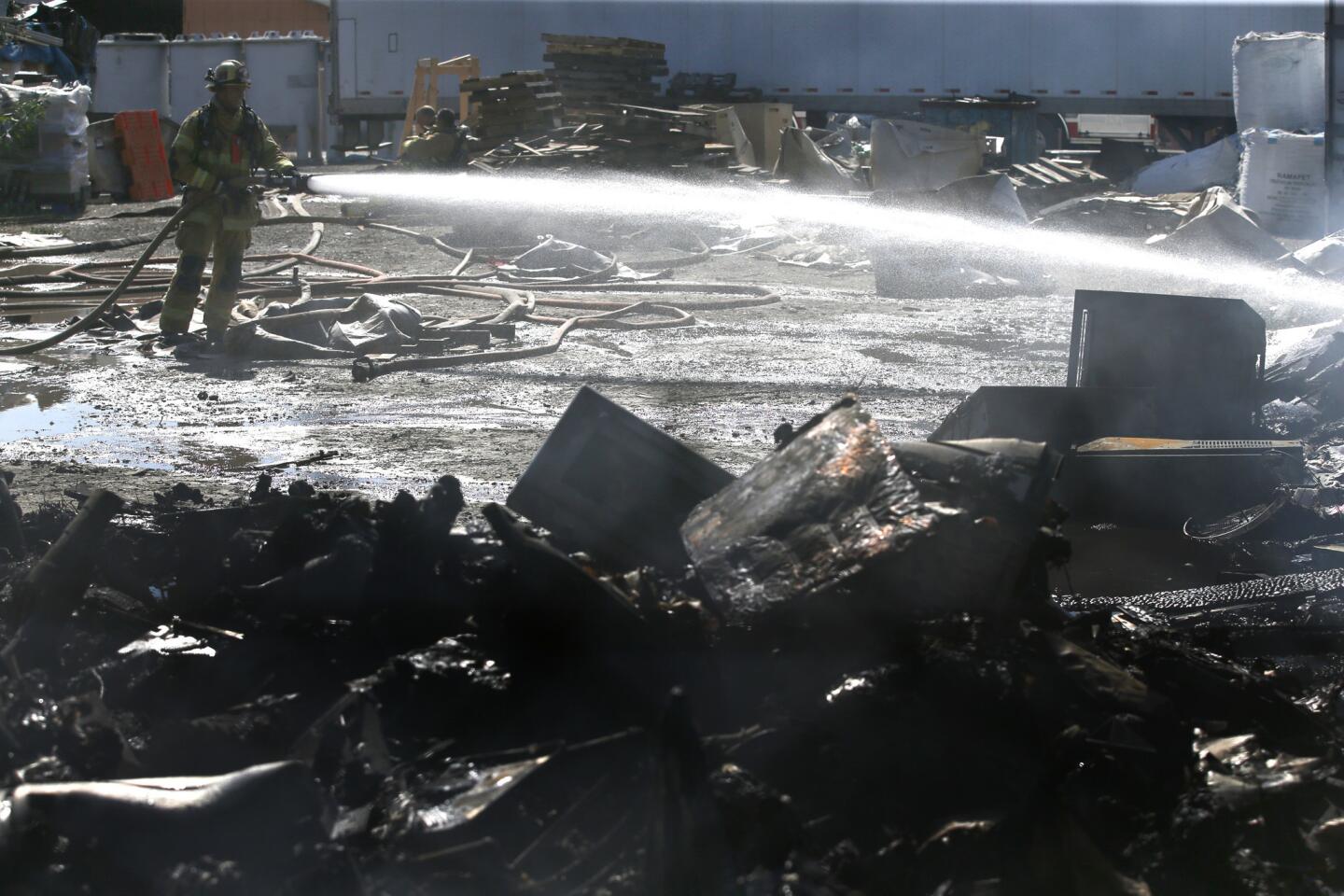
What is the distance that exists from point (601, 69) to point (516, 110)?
5.36ft

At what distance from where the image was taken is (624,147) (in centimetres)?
1647

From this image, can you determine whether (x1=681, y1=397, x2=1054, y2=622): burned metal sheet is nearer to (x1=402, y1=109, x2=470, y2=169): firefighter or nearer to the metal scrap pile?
the metal scrap pile

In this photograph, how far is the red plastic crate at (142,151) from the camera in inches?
761

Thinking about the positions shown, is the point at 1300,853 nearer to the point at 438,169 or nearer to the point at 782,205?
the point at 782,205

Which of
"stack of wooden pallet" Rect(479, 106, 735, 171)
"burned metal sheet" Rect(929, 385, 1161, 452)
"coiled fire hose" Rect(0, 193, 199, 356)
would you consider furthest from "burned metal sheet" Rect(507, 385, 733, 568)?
"stack of wooden pallet" Rect(479, 106, 735, 171)

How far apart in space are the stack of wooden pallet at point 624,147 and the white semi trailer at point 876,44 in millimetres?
6598

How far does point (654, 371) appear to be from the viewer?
812cm

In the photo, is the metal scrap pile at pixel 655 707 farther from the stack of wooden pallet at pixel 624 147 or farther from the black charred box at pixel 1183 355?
the stack of wooden pallet at pixel 624 147

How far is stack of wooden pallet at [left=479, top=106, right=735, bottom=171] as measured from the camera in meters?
16.3

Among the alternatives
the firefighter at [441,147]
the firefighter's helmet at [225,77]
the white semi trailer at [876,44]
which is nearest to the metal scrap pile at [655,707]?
Result: the firefighter's helmet at [225,77]

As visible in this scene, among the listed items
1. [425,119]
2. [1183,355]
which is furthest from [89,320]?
[425,119]

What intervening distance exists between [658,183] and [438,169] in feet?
10.5

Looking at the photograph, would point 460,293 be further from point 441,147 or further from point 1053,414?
point 441,147

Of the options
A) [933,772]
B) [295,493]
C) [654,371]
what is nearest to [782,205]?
[654,371]
